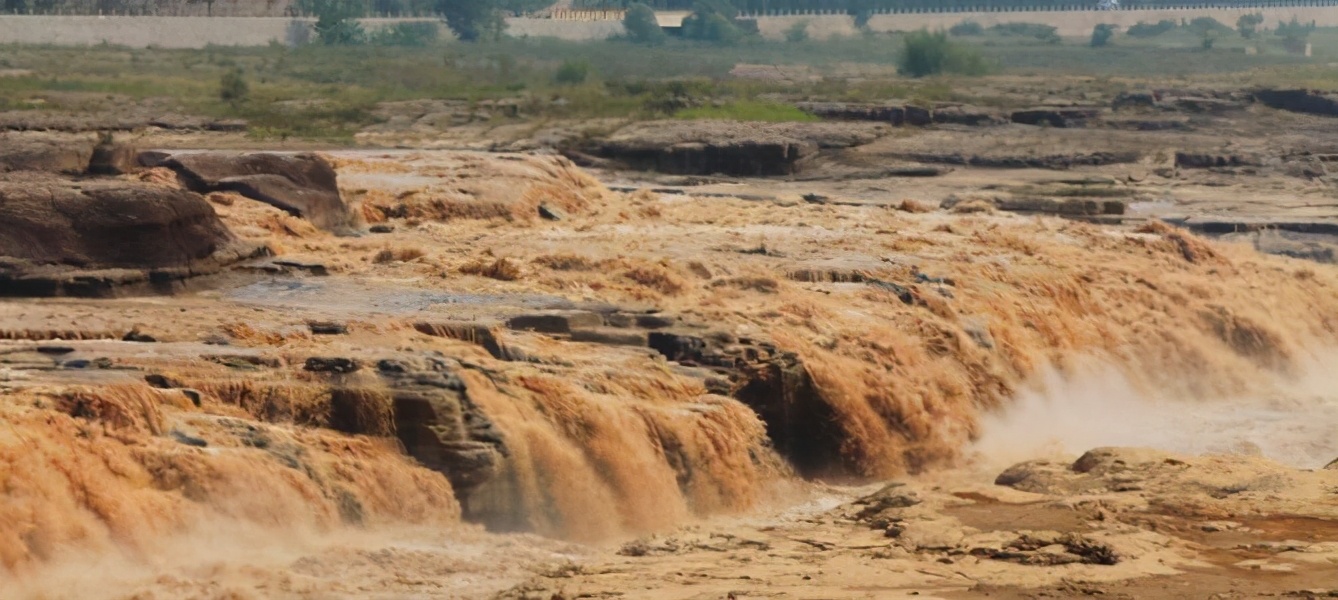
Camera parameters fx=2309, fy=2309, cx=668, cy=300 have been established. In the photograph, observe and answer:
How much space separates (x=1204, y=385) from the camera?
101 feet

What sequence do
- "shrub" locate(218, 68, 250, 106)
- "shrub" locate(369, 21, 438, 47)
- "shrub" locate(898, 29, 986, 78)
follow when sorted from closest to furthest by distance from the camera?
"shrub" locate(218, 68, 250, 106) < "shrub" locate(898, 29, 986, 78) < "shrub" locate(369, 21, 438, 47)

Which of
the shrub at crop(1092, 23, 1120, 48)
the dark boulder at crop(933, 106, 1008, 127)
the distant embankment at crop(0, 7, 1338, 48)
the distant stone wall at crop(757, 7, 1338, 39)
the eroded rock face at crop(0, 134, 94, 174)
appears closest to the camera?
the eroded rock face at crop(0, 134, 94, 174)

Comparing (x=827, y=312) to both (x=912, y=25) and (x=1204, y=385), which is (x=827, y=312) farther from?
(x=912, y=25)

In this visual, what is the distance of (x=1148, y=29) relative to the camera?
112 m

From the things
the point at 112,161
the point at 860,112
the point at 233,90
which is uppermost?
the point at 112,161

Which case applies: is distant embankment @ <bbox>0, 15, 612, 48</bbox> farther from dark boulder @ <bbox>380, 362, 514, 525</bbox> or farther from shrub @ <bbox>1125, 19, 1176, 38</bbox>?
dark boulder @ <bbox>380, 362, 514, 525</bbox>

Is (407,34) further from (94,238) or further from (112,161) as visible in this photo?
(94,238)

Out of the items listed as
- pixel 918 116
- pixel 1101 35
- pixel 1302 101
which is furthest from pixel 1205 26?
pixel 918 116

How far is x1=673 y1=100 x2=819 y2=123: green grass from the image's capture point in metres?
55.9

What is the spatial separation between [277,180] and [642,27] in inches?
2585

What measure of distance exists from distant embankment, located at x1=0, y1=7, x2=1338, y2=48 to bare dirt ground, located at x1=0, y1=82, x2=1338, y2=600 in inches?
1514

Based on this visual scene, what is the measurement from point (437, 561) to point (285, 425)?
2.01 m

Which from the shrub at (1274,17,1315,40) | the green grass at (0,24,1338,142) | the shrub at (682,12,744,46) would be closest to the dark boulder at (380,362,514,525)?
the green grass at (0,24,1338,142)

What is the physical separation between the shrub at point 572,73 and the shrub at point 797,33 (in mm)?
34575
